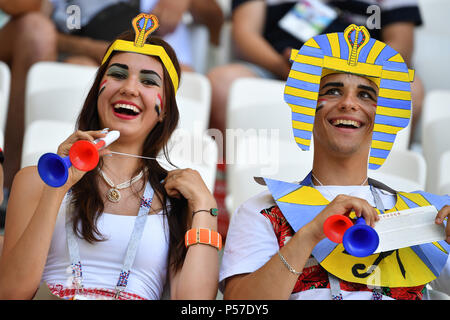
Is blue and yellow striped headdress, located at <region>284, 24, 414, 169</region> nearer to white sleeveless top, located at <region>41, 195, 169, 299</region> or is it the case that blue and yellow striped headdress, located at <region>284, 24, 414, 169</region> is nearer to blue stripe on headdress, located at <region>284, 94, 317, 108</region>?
blue stripe on headdress, located at <region>284, 94, 317, 108</region>

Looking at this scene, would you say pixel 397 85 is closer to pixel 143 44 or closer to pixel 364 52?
pixel 364 52

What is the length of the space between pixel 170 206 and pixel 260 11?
131cm

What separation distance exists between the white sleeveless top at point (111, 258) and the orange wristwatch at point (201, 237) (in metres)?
0.12

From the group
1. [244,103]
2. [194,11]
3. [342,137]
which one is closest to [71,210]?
[342,137]

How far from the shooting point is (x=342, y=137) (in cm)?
154

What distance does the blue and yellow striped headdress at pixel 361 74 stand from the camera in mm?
1492

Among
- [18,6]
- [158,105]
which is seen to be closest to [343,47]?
[158,105]

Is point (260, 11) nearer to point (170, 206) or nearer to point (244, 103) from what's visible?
point (244, 103)

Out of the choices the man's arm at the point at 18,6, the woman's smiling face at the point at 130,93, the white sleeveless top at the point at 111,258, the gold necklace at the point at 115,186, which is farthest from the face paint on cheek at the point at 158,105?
the man's arm at the point at 18,6

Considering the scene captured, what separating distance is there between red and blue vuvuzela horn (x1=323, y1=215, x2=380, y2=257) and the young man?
0.10m

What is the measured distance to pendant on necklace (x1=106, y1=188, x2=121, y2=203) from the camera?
158cm

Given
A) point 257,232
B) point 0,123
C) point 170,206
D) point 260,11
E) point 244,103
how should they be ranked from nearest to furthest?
point 257,232, point 170,206, point 0,123, point 244,103, point 260,11

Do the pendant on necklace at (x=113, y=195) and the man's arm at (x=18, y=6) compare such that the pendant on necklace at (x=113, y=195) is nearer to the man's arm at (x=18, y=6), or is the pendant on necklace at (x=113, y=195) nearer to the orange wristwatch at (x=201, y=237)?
the orange wristwatch at (x=201, y=237)

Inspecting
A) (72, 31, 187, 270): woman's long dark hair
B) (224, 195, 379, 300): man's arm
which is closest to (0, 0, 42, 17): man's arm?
(72, 31, 187, 270): woman's long dark hair
